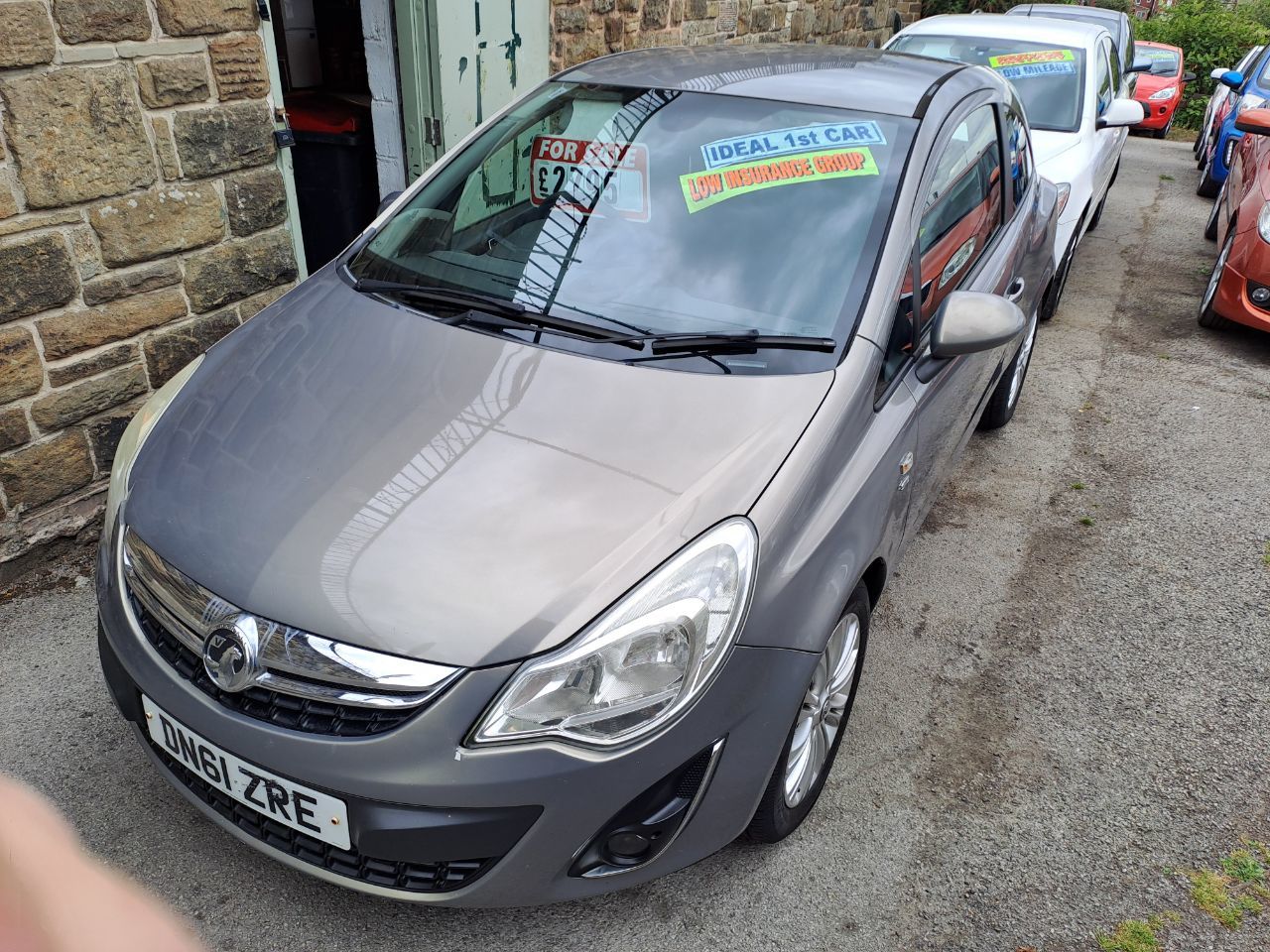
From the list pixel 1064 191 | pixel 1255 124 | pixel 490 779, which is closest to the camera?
pixel 490 779

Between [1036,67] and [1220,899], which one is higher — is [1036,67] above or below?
above

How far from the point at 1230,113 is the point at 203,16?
A: 8.72 meters

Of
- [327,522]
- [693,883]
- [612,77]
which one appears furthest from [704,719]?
[612,77]

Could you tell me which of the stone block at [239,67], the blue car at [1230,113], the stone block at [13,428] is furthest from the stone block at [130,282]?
the blue car at [1230,113]

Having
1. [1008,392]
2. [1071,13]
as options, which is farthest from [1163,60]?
[1008,392]

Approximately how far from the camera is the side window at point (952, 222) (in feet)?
8.41

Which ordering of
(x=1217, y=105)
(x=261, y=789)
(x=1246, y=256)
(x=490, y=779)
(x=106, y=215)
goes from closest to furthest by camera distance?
(x=490, y=779) → (x=261, y=789) → (x=106, y=215) → (x=1246, y=256) → (x=1217, y=105)

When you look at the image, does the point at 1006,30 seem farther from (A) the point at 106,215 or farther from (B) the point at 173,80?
(A) the point at 106,215

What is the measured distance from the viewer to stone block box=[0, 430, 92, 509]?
327 centimetres

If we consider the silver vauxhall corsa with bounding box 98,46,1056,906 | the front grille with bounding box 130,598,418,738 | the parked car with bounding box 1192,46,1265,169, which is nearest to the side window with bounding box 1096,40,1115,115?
the parked car with bounding box 1192,46,1265,169

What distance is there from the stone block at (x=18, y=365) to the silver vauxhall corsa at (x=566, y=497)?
3.32 feet

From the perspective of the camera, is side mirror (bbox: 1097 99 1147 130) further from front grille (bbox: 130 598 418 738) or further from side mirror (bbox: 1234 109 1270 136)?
front grille (bbox: 130 598 418 738)

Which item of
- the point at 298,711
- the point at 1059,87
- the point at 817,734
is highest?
the point at 1059,87

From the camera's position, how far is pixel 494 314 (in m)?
2.55
